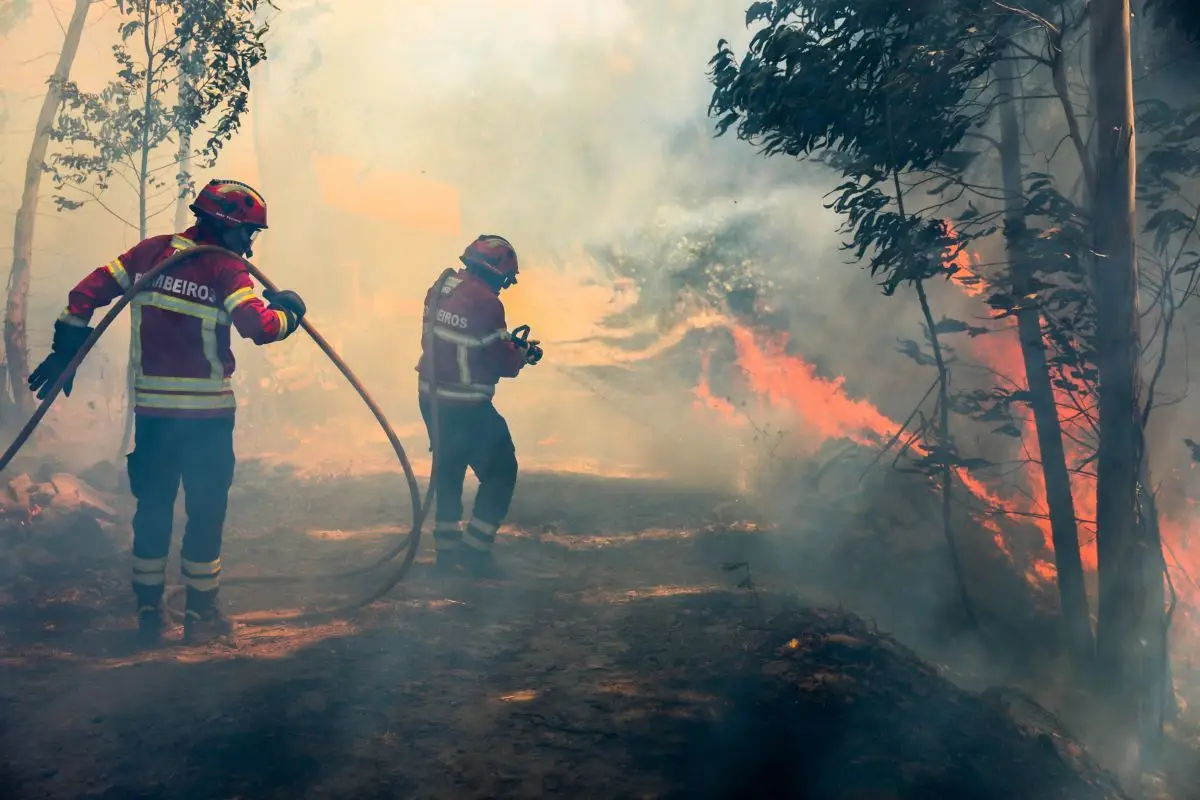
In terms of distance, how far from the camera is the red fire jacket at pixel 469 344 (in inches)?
285

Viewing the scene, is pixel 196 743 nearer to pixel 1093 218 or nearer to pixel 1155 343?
pixel 1093 218

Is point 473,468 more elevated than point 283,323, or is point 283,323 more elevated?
point 283,323

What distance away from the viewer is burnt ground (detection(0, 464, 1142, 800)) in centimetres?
382

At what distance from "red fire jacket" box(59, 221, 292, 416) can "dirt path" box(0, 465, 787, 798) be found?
1612mm

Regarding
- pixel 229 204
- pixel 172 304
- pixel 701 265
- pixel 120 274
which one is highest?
pixel 701 265

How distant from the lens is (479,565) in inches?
290

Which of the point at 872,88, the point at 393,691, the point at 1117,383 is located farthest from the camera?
the point at 872,88

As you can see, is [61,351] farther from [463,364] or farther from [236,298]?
[463,364]

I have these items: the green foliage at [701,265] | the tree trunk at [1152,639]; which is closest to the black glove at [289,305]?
the tree trunk at [1152,639]

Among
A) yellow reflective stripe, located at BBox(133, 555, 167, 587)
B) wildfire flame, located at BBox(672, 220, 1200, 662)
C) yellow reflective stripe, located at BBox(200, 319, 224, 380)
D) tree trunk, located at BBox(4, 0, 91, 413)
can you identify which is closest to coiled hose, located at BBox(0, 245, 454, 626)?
yellow reflective stripe, located at BBox(200, 319, 224, 380)

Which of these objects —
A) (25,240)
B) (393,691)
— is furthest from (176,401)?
(25,240)

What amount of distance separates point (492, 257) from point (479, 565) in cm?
263

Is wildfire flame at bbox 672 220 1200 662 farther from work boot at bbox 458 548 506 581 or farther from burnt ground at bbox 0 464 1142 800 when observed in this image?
work boot at bbox 458 548 506 581

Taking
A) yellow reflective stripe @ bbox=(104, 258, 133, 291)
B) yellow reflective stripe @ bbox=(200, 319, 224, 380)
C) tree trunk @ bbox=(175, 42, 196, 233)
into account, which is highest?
tree trunk @ bbox=(175, 42, 196, 233)
